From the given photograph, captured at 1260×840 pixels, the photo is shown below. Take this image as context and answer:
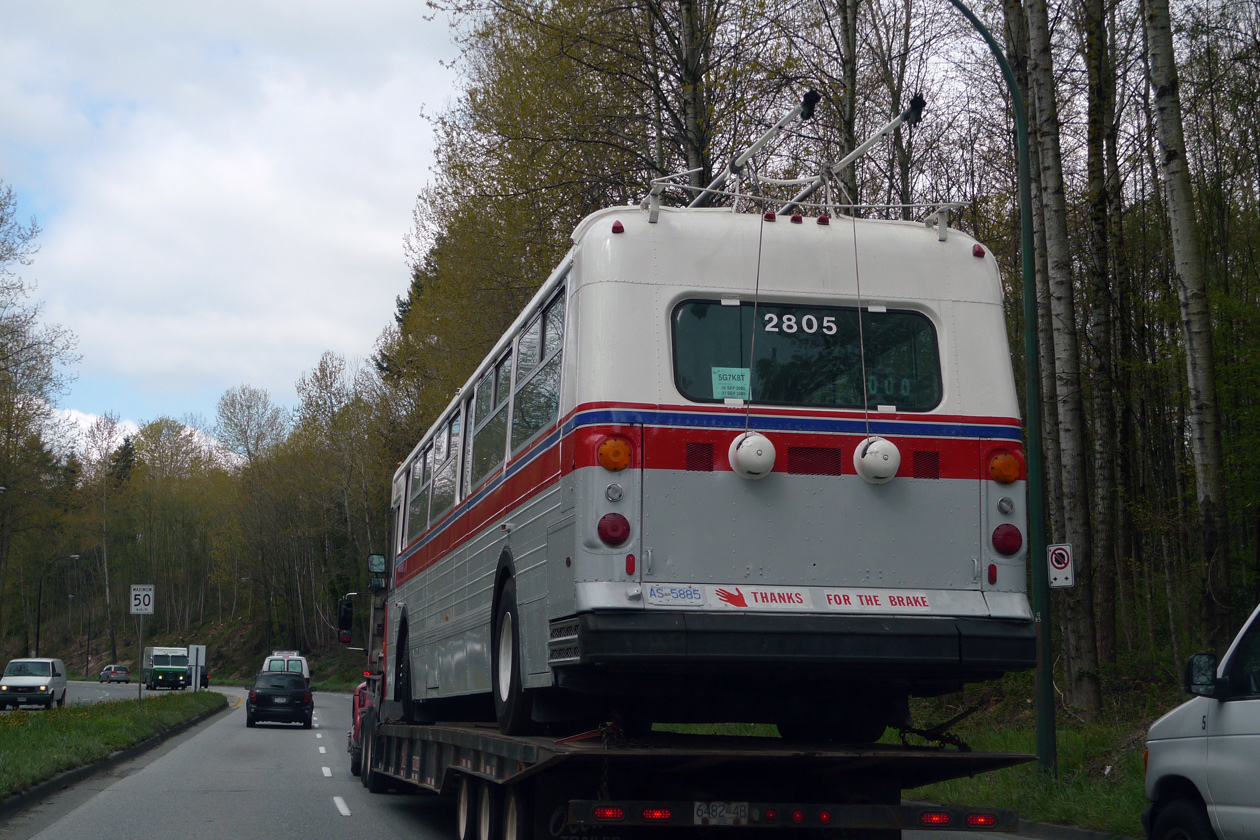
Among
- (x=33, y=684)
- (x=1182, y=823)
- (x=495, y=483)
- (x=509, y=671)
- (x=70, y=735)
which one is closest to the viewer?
(x=1182, y=823)

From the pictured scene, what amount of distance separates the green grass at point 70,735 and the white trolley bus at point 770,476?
877cm

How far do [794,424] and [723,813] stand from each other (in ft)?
7.00

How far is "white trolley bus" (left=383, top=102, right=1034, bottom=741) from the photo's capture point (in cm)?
701

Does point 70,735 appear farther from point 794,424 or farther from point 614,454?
point 794,424

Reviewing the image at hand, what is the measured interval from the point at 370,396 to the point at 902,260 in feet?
167

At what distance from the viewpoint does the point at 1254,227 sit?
2311 cm

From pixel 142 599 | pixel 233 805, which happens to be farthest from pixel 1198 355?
pixel 142 599

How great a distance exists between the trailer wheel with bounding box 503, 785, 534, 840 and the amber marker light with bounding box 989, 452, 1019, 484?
3.34 m

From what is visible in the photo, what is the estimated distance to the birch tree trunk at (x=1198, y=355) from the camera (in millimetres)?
11781

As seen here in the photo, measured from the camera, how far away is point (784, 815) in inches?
273

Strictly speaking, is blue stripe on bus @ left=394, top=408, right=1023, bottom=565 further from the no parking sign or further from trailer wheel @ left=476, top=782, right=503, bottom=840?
the no parking sign

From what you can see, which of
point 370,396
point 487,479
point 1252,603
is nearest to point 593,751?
point 487,479

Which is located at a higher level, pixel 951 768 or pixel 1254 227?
pixel 1254 227

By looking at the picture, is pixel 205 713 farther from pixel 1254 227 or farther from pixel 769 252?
pixel 769 252
